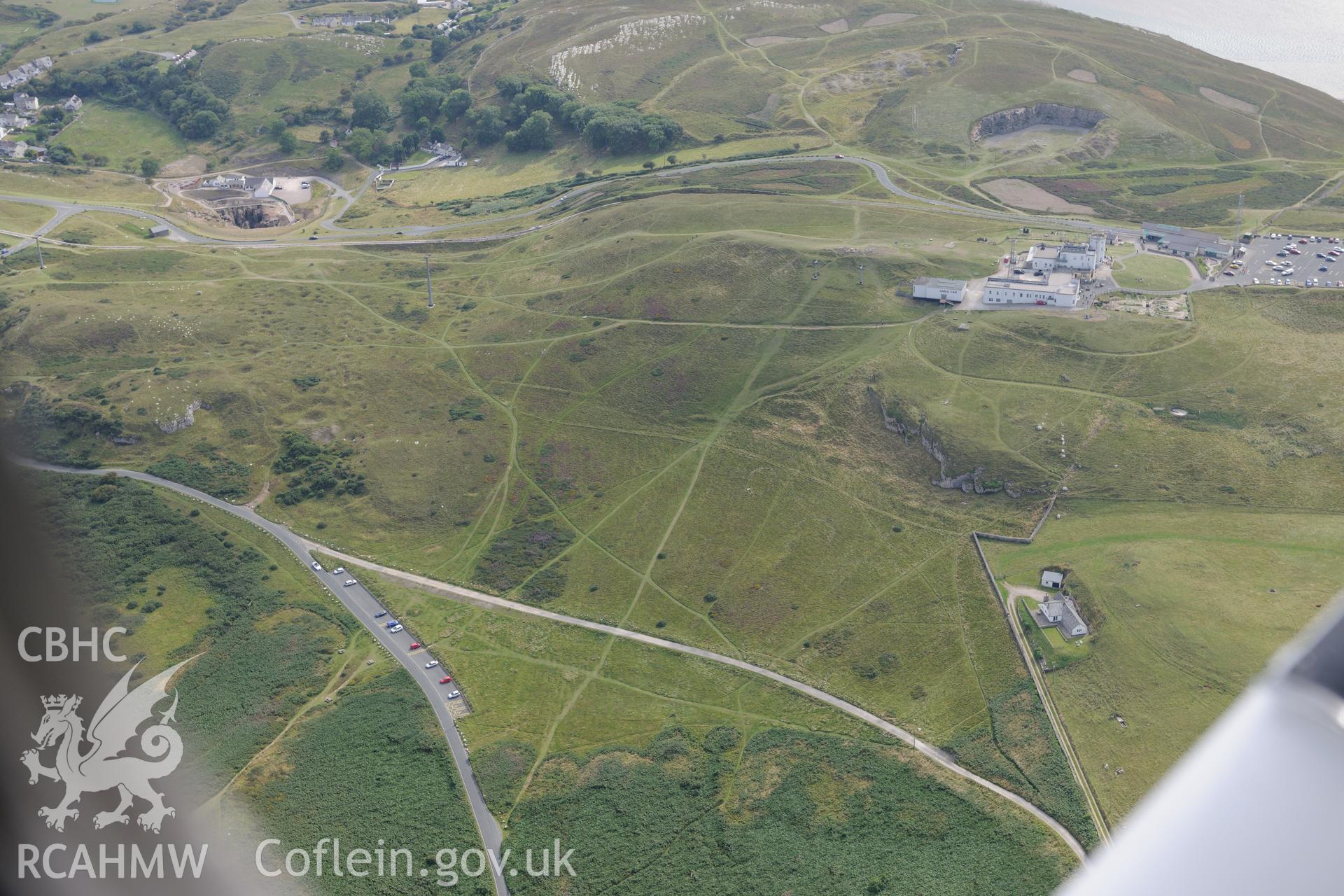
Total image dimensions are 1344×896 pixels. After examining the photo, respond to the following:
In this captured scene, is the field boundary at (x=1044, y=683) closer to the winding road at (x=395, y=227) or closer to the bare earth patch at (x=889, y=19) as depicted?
the winding road at (x=395, y=227)

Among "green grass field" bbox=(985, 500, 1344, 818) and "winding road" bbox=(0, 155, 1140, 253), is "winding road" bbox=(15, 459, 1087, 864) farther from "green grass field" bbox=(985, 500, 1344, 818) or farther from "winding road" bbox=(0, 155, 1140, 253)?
"winding road" bbox=(0, 155, 1140, 253)

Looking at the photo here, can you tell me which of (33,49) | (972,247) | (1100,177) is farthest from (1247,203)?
(33,49)

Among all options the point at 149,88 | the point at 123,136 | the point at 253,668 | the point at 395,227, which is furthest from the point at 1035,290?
the point at 149,88

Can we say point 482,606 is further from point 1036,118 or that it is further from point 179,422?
point 1036,118

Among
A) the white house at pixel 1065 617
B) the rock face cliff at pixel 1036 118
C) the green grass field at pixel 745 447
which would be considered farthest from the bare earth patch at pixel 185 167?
the white house at pixel 1065 617

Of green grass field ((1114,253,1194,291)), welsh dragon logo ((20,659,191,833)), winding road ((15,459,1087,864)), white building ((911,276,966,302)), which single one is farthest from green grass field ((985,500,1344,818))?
welsh dragon logo ((20,659,191,833))

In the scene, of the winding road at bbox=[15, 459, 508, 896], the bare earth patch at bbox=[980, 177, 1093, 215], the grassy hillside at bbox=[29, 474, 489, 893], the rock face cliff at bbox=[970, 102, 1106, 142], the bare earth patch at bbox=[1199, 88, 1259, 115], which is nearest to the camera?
the winding road at bbox=[15, 459, 508, 896]
